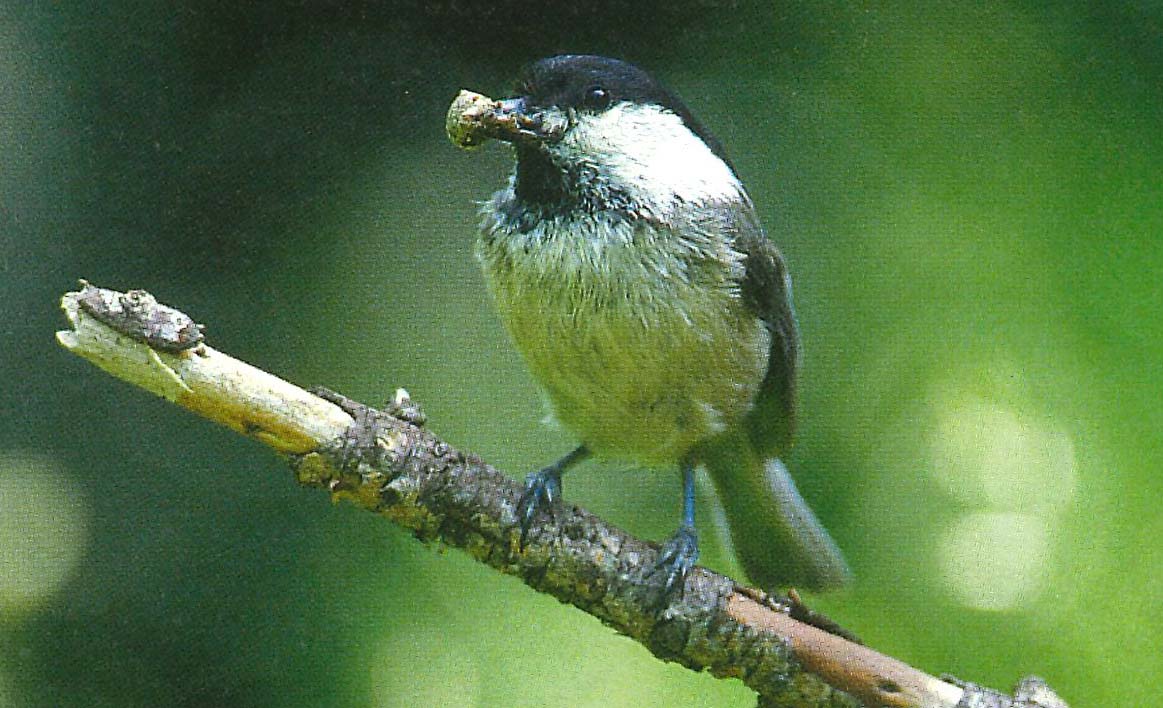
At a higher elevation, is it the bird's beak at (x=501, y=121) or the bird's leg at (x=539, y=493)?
the bird's beak at (x=501, y=121)

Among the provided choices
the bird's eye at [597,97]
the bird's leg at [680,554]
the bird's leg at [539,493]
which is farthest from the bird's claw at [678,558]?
the bird's eye at [597,97]

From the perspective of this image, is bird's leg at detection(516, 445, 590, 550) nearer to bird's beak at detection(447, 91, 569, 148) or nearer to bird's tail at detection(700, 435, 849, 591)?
bird's tail at detection(700, 435, 849, 591)

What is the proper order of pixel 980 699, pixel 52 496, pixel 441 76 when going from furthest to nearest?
1. pixel 441 76
2. pixel 52 496
3. pixel 980 699

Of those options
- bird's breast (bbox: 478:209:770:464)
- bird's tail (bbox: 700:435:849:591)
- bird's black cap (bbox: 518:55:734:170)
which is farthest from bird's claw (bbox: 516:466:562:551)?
bird's black cap (bbox: 518:55:734:170)

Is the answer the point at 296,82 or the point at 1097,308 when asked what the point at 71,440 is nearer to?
the point at 296,82

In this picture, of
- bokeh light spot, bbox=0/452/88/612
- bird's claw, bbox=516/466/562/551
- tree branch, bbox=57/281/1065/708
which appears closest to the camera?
tree branch, bbox=57/281/1065/708

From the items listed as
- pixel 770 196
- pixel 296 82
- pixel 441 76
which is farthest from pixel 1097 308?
pixel 296 82

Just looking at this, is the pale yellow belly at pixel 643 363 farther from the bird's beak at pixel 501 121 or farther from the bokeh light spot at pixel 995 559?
the bokeh light spot at pixel 995 559
